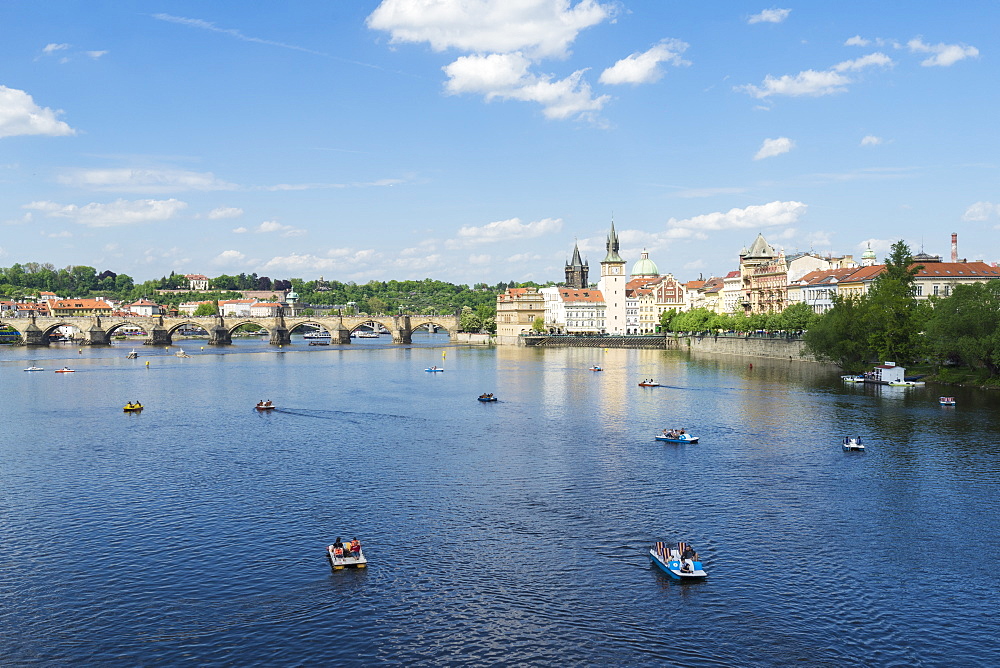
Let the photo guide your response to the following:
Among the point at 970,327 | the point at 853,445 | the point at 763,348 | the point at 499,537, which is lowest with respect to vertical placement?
the point at 499,537

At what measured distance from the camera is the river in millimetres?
31125

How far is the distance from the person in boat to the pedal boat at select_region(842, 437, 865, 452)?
137 ft

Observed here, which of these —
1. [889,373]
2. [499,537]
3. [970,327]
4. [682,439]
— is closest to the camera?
[499,537]

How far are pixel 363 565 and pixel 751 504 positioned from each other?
893 inches

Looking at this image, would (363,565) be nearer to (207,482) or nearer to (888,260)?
(207,482)

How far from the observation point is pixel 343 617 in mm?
33188

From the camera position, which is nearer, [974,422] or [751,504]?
[751,504]

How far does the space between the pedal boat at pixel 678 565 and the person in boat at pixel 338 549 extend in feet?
45.4

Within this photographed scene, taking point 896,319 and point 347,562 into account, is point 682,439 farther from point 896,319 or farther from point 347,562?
point 896,319

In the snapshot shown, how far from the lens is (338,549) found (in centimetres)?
3834

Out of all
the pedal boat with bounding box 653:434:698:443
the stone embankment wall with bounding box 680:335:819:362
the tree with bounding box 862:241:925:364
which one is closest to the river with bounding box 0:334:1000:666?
the pedal boat with bounding box 653:434:698:443

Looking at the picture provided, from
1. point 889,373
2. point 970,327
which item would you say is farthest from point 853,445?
point 889,373

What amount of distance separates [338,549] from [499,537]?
26.9 feet

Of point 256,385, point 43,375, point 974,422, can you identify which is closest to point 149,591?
point 974,422
